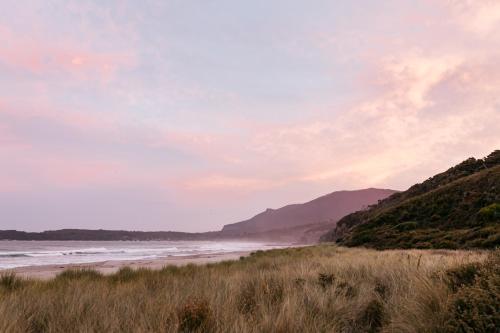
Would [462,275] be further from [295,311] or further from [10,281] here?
[10,281]

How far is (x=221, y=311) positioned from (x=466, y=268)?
131 inches

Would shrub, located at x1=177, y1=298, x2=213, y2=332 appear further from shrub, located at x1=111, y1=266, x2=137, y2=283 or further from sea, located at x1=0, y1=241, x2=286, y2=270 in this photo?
sea, located at x1=0, y1=241, x2=286, y2=270

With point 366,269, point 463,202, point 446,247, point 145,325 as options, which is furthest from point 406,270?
point 463,202

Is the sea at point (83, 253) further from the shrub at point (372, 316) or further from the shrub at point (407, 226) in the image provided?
the shrub at point (372, 316)

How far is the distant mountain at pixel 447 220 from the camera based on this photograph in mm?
20094

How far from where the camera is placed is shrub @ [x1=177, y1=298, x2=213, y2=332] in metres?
4.02

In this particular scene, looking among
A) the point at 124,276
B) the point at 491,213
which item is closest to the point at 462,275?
the point at 124,276

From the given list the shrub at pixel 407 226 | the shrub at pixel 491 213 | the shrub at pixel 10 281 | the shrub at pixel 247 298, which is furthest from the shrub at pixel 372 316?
the shrub at pixel 407 226

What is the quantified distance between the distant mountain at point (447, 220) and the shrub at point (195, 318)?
16.7 meters

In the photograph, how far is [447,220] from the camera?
2647cm

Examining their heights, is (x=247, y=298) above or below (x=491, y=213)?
below

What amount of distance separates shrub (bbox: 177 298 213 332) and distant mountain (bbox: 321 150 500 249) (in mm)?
16711

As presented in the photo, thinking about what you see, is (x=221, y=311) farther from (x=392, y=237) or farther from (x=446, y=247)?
(x=392, y=237)

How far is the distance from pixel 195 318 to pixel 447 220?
86.9 feet
